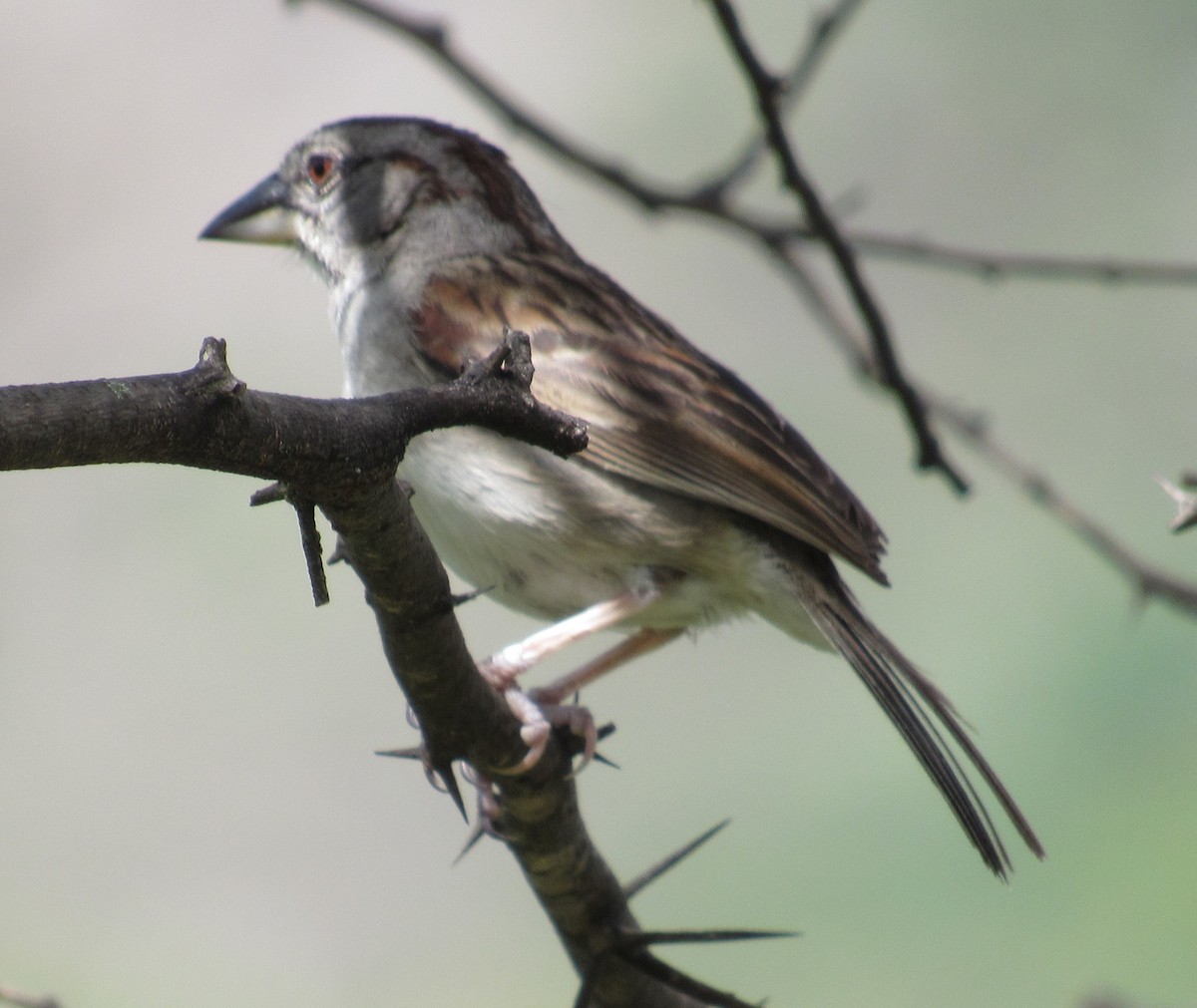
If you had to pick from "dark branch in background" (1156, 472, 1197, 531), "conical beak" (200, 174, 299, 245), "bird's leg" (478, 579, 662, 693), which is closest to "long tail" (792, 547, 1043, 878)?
"bird's leg" (478, 579, 662, 693)

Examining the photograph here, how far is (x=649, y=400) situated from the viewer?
370 cm

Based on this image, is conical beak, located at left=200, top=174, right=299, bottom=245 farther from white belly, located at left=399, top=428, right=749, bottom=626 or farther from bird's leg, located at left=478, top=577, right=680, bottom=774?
bird's leg, located at left=478, top=577, right=680, bottom=774

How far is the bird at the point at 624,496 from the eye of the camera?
3.52m

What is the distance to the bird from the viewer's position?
11.5 ft

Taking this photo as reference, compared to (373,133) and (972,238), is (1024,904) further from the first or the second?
A: (373,133)

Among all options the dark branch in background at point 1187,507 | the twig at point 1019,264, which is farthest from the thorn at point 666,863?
the twig at point 1019,264

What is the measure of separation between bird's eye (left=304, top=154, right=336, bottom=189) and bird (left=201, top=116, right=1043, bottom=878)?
56 cm

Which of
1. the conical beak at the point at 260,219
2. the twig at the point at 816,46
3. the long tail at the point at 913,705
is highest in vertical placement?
the conical beak at the point at 260,219

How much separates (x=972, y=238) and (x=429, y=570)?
3.81m

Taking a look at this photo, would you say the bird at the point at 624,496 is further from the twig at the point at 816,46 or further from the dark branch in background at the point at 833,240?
the twig at the point at 816,46

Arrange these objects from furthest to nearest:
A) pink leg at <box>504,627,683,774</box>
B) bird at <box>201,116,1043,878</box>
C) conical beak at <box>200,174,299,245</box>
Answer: conical beak at <box>200,174,299,245</box>, bird at <box>201,116,1043,878</box>, pink leg at <box>504,627,683,774</box>

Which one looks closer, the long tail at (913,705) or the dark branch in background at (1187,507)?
the dark branch in background at (1187,507)

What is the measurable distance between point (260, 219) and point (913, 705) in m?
2.45

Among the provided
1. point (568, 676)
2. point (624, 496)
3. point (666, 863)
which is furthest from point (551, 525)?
point (666, 863)
